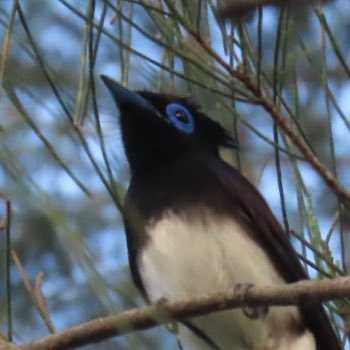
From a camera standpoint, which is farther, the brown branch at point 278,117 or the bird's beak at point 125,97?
the bird's beak at point 125,97

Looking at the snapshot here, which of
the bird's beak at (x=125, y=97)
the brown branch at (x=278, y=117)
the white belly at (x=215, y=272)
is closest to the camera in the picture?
the brown branch at (x=278, y=117)

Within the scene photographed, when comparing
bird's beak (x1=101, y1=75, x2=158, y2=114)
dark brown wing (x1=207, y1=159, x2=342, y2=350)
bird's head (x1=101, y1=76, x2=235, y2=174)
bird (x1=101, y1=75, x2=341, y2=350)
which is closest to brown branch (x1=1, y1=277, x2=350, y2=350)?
bird's beak (x1=101, y1=75, x2=158, y2=114)

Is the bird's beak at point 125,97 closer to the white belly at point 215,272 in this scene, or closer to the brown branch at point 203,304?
the white belly at point 215,272

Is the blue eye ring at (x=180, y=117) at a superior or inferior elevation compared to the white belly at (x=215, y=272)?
superior

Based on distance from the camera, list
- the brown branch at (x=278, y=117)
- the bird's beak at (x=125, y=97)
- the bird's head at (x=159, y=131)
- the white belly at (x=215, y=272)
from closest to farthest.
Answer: the brown branch at (x=278, y=117), the bird's beak at (x=125, y=97), the white belly at (x=215, y=272), the bird's head at (x=159, y=131)

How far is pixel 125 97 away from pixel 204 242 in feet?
1.10

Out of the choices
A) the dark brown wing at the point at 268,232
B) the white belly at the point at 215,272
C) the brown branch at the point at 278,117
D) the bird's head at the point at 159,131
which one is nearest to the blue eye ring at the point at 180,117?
the bird's head at the point at 159,131

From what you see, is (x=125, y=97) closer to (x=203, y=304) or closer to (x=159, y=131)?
(x=159, y=131)

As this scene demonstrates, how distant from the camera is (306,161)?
133 centimetres

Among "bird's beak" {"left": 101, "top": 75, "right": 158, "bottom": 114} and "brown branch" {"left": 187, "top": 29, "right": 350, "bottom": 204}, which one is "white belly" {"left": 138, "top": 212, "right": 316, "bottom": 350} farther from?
"brown branch" {"left": 187, "top": 29, "right": 350, "bottom": 204}

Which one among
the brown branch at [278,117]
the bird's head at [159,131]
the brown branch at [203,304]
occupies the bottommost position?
the brown branch at [203,304]

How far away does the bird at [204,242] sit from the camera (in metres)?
1.98

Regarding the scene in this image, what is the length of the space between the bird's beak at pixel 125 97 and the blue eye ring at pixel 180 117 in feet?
0.15

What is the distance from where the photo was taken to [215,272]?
6.50 ft
